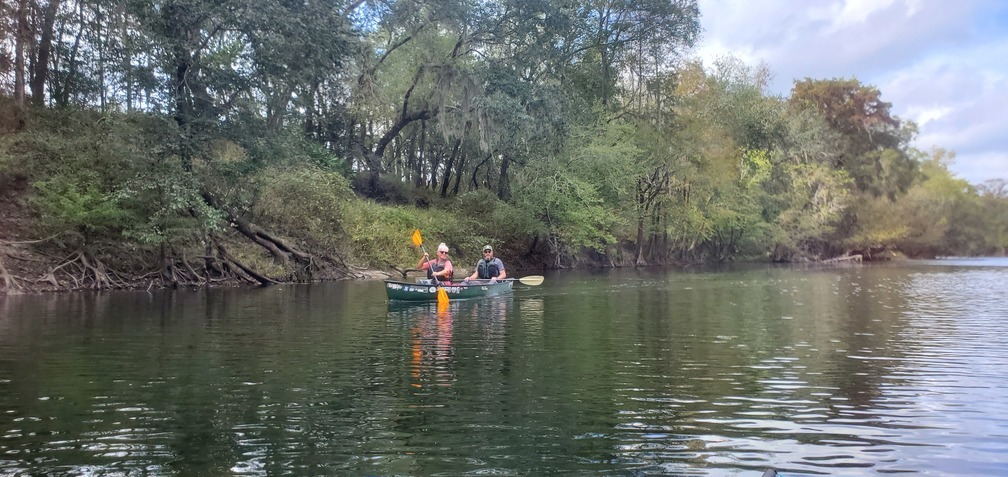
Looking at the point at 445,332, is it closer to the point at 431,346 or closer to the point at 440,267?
the point at 431,346

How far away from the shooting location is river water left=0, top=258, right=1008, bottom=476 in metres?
5.74

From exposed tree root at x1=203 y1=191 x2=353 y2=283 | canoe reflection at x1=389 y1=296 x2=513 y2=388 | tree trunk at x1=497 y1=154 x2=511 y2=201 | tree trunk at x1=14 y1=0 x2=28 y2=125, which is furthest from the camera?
tree trunk at x1=497 y1=154 x2=511 y2=201

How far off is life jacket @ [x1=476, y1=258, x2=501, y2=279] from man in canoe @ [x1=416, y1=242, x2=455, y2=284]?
150 centimetres

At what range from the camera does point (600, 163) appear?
36688mm

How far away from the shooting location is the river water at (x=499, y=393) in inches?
226

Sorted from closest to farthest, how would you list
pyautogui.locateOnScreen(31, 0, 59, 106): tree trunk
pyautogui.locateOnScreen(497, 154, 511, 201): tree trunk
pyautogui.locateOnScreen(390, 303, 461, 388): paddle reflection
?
pyautogui.locateOnScreen(390, 303, 461, 388): paddle reflection, pyautogui.locateOnScreen(31, 0, 59, 106): tree trunk, pyautogui.locateOnScreen(497, 154, 511, 201): tree trunk

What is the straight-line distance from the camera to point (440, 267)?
20016 mm

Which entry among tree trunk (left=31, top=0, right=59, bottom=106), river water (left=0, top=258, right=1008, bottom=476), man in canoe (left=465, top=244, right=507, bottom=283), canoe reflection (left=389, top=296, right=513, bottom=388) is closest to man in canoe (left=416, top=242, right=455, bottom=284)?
canoe reflection (left=389, top=296, right=513, bottom=388)

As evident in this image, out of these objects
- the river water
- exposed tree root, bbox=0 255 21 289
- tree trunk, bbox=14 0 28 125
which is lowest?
the river water

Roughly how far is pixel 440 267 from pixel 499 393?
39.8 ft

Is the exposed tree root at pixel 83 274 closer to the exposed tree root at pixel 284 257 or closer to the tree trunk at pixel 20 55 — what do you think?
the exposed tree root at pixel 284 257

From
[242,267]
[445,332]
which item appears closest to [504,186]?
[242,267]

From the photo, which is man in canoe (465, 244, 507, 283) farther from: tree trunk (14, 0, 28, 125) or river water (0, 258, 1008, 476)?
tree trunk (14, 0, 28, 125)

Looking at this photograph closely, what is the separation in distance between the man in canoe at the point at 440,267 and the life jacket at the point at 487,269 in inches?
59.2
